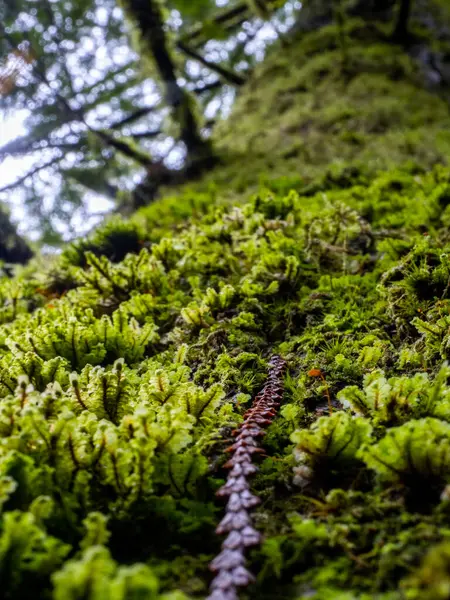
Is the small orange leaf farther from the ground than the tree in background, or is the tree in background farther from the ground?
the tree in background

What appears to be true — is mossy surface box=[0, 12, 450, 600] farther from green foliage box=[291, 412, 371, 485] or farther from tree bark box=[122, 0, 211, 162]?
tree bark box=[122, 0, 211, 162]

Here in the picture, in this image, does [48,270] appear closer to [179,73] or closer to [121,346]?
[121,346]

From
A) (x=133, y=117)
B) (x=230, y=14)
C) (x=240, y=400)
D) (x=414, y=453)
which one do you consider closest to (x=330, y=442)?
(x=414, y=453)

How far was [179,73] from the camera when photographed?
6.05 metres

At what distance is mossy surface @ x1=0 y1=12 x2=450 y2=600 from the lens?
112cm

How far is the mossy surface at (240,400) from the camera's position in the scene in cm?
112

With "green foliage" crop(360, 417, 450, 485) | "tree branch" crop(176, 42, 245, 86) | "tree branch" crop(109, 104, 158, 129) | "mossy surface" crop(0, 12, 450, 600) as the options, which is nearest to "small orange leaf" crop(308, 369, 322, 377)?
"mossy surface" crop(0, 12, 450, 600)

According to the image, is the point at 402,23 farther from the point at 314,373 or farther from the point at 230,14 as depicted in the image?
the point at 314,373

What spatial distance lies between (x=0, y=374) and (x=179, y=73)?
518 cm

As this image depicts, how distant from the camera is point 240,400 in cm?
180

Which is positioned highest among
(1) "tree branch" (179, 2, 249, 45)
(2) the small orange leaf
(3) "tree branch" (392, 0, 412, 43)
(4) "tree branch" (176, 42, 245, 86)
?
(1) "tree branch" (179, 2, 249, 45)

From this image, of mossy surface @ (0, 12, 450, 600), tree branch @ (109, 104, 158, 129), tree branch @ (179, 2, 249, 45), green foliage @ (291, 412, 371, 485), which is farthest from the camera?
tree branch @ (179, 2, 249, 45)

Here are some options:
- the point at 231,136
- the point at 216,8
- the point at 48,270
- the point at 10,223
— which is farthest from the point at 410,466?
the point at 216,8

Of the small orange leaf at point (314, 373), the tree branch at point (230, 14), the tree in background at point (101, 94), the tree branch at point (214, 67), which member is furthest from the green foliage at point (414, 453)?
the tree branch at point (230, 14)
